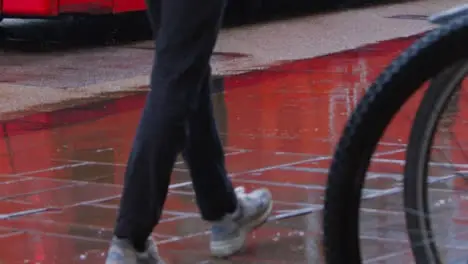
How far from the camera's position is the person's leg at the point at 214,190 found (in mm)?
3713

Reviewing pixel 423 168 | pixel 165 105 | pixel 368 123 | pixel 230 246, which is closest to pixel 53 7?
pixel 230 246

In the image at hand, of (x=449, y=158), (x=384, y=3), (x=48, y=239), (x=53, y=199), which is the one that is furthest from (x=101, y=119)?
(x=384, y=3)

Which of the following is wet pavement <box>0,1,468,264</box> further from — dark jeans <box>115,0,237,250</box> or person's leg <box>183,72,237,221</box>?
dark jeans <box>115,0,237,250</box>

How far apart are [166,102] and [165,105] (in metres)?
0.01

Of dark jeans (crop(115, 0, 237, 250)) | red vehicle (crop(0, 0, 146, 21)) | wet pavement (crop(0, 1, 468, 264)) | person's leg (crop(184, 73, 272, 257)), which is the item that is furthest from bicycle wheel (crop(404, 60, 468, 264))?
red vehicle (crop(0, 0, 146, 21))

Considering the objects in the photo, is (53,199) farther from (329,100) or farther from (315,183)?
(329,100)

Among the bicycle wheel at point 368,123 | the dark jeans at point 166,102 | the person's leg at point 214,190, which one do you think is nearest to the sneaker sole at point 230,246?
the person's leg at point 214,190

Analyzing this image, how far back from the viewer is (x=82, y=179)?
5.34 m

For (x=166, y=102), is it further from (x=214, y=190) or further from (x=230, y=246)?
(x=230, y=246)

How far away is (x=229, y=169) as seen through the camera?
→ 5438 mm

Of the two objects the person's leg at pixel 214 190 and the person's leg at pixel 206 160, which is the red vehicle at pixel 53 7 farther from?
the person's leg at pixel 206 160

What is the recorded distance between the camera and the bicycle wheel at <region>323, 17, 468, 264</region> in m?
2.19

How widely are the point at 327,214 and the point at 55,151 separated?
13.0 feet

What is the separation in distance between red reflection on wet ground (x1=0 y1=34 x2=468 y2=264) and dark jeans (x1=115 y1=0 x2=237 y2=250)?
0.47 meters
